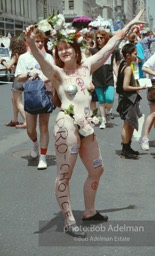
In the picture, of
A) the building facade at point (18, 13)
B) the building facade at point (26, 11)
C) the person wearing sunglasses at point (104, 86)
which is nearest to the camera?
the person wearing sunglasses at point (104, 86)

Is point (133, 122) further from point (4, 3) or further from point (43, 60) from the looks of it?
point (4, 3)

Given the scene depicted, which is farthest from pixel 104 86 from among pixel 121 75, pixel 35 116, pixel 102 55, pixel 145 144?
pixel 102 55

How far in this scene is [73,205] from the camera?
5.11m

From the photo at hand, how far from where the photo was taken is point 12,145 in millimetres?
8180

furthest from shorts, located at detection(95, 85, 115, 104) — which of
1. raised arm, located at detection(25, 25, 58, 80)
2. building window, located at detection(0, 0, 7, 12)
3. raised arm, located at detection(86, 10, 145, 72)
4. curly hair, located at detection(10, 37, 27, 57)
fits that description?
building window, located at detection(0, 0, 7, 12)

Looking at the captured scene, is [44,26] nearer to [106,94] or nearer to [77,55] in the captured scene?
[77,55]

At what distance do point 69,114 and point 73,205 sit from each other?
4.01 feet

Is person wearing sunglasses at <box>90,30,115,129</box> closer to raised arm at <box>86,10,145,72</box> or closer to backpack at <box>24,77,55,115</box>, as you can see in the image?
backpack at <box>24,77,55,115</box>

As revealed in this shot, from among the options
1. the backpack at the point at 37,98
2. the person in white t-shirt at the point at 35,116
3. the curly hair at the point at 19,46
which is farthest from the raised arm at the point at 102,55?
the curly hair at the point at 19,46

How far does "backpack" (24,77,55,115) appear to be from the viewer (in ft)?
21.4

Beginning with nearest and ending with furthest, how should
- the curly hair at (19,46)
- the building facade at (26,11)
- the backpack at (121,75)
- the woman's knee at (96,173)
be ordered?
the woman's knee at (96,173) → the backpack at (121,75) → the curly hair at (19,46) → the building facade at (26,11)

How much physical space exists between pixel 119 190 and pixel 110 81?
455 centimetres

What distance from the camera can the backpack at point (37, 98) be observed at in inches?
257

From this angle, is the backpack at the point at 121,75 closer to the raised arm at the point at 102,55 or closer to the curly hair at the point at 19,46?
the curly hair at the point at 19,46
